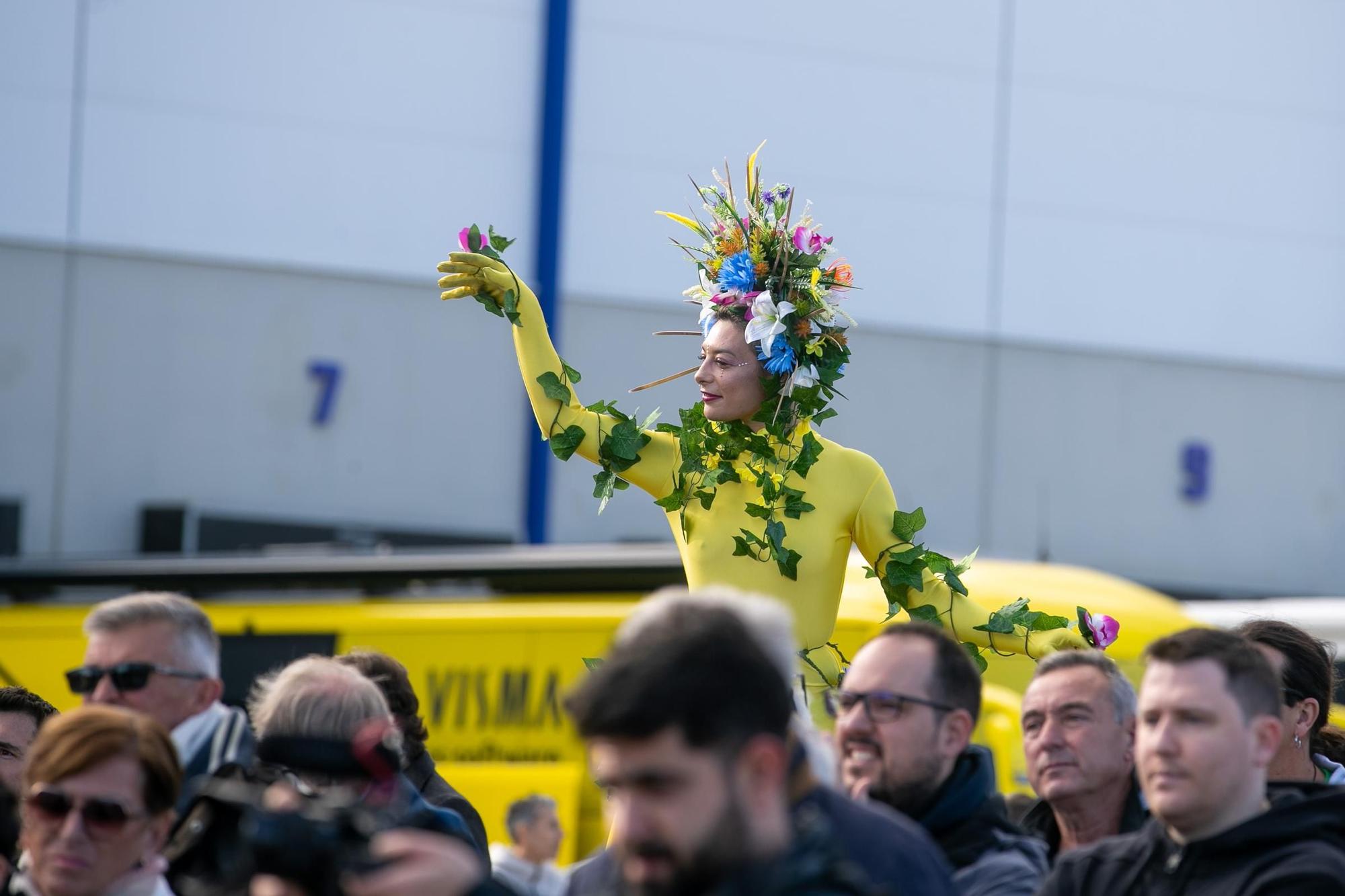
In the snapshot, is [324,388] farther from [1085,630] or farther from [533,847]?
[1085,630]

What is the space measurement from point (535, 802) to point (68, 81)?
8.86m

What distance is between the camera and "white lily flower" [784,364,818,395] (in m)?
4.74

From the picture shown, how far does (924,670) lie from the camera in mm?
3502

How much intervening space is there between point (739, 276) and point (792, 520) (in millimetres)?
612

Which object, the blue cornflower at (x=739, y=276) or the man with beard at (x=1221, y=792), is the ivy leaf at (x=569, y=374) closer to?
the blue cornflower at (x=739, y=276)

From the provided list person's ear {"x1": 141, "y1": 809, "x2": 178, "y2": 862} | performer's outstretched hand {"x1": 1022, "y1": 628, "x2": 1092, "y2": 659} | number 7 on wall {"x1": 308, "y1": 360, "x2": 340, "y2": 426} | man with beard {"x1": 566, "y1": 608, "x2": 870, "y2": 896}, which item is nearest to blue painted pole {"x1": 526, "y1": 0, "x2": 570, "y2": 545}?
number 7 on wall {"x1": 308, "y1": 360, "x2": 340, "y2": 426}

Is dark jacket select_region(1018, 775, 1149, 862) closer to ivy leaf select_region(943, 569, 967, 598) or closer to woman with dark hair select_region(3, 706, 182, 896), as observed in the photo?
ivy leaf select_region(943, 569, 967, 598)

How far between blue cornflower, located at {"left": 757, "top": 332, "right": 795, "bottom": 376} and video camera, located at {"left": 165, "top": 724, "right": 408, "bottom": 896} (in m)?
1.54

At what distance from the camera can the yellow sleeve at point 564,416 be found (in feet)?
15.8

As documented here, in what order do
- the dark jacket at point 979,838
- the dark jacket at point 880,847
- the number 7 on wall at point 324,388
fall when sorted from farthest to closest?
the number 7 on wall at point 324,388 < the dark jacket at point 979,838 < the dark jacket at point 880,847

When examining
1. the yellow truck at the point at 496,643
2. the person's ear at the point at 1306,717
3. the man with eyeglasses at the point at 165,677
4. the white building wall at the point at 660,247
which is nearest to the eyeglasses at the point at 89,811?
the man with eyeglasses at the point at 165,677

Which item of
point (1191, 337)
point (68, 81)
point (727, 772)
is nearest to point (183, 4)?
point (68, 81)

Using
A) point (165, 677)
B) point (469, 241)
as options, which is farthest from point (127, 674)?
point (469, 241)

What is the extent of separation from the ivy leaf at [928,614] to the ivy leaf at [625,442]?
2.58ft
